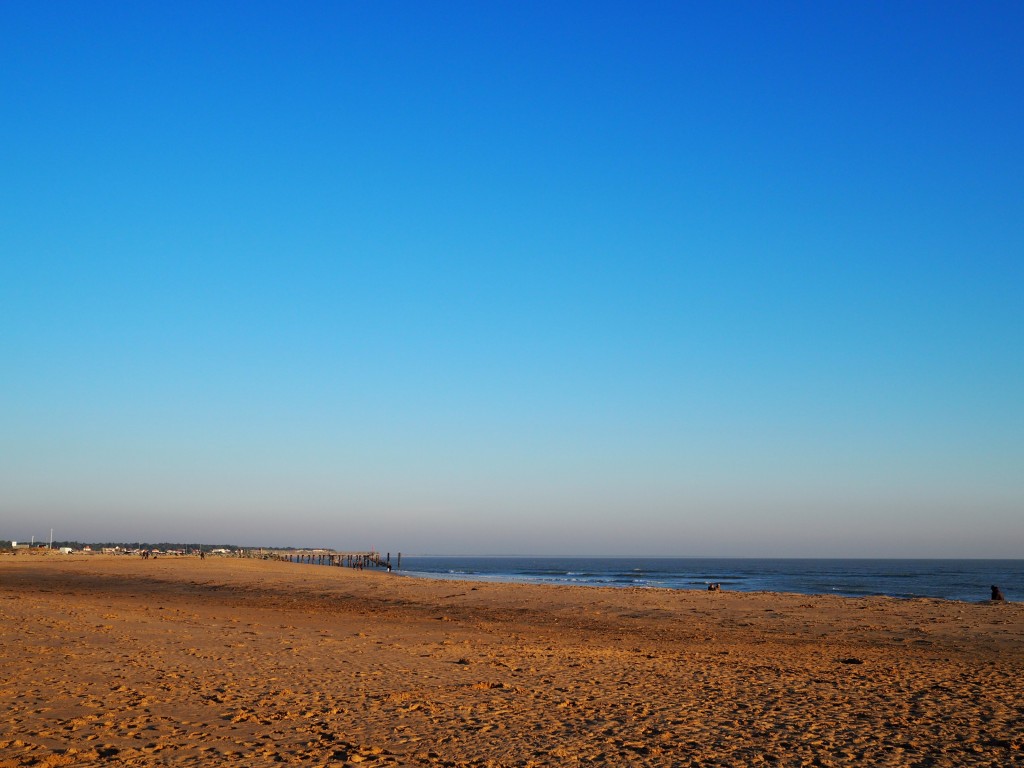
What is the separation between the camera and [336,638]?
16906 millimetres

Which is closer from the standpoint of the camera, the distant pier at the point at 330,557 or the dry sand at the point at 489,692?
the dry sand at the point at 489,692

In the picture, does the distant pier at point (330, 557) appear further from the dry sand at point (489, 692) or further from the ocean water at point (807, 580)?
the dry sand at point (489, 692)

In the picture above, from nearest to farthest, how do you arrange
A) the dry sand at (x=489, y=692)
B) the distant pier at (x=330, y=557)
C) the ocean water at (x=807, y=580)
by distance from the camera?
the dry sand at (x=489, y=692)
the ocean water at (x=807, y=580)
the distant pier at (x=330, y=557)

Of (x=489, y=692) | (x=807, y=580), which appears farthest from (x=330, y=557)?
(x=489, y=692)

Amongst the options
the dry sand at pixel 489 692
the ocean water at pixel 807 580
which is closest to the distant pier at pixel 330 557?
the ocean water at pixel 807 580

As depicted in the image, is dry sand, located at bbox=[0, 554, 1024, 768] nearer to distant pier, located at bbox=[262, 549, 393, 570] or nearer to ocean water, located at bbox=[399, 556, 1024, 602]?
ocean water, located at bbox=[399, 556, 1024, 602]

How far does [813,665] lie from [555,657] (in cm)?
494

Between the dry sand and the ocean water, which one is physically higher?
the dry sand

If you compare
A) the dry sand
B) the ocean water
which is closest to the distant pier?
the ocean water

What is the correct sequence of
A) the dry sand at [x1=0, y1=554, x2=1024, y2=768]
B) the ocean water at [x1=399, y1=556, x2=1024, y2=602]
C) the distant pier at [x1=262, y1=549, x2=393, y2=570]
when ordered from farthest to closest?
the distant pier at [x1=262, y1=549, x2=393, y2=570]
the ocean water at [x1=399, y1=556, x2=1024, y2=602]
the dry sand at [x1=0, y1=554, x2=1024, y2=768]

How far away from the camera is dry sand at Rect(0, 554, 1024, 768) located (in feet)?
25.5

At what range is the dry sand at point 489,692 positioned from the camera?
777 centimetres

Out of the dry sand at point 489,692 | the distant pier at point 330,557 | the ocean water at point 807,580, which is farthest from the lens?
the distant pier at point 330,557

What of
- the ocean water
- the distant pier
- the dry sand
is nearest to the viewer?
the dry sand
